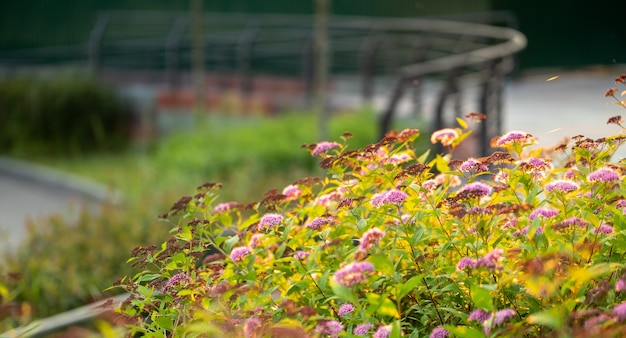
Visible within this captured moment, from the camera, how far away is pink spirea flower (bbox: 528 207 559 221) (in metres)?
2.56

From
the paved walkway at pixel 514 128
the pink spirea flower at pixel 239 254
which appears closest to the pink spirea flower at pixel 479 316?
the pink spirea flower at pixel 239 254

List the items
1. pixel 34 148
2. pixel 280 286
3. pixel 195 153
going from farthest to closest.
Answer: pixel 34 148
pixel 195 153
pixel 280 286

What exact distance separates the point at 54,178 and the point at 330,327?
1100cm

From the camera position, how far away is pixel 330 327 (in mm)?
2395

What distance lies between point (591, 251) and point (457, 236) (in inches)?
14.5

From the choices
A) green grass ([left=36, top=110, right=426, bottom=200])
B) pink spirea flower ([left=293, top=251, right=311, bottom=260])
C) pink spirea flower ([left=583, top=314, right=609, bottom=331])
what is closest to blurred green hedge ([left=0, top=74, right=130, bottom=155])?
green grass ([left=36, top=110, right=426, bottom=200])

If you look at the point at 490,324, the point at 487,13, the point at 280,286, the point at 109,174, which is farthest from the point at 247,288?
the point at 487,13

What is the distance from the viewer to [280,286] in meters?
2.91

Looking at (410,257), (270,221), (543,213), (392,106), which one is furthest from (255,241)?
(392,106)

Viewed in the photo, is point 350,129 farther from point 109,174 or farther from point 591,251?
point 591,251

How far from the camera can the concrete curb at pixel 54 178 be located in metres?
11.7

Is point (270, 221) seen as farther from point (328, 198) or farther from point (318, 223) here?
point (328, 198)

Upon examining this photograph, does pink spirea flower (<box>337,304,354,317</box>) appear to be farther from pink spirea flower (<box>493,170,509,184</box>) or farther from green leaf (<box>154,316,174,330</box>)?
pink spirea flower (<box>493,170,509,184</box>)

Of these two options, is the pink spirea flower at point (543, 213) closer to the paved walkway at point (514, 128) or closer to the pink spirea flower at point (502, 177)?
the pink spirea flower at point (502, 177)
